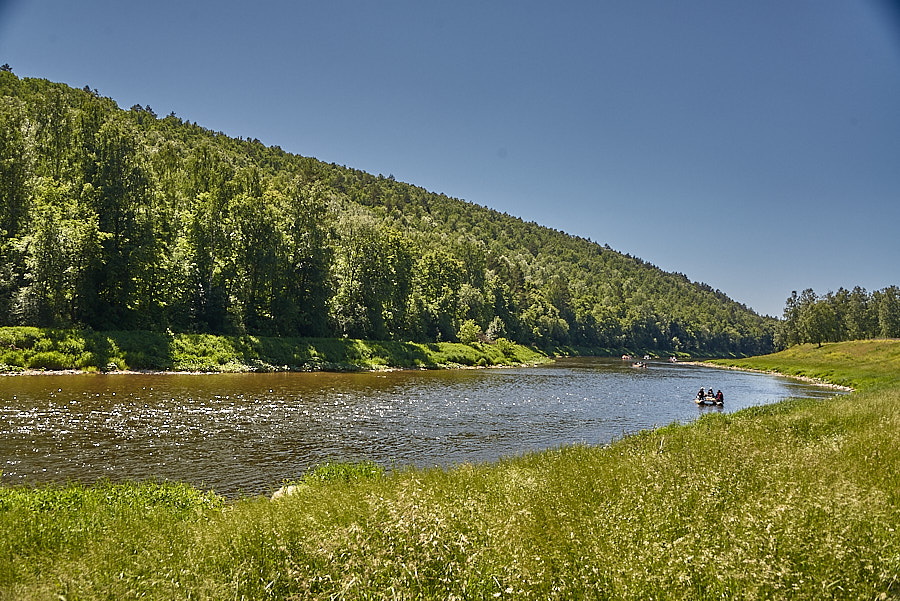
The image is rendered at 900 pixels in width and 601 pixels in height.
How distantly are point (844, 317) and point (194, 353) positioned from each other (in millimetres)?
198575

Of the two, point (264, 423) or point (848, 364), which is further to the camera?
point (848, 364)

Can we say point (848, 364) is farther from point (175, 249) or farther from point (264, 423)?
point (175, 249)

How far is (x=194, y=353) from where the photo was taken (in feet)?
163

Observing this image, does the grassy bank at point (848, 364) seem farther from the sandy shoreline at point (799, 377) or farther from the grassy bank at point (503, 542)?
the grassy bank at point (503, 542)

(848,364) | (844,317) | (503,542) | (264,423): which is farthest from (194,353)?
(844,317)

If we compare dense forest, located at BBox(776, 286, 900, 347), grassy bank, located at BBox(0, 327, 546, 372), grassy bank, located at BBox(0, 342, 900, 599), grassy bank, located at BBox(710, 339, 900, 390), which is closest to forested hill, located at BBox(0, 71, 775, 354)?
grassy bank, located at BBox(0, 327, 546, 372)

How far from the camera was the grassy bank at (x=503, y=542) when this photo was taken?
213 inches

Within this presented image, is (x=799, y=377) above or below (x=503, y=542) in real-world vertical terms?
below

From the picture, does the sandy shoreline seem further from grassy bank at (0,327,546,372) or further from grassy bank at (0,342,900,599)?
grassy bank at (0,342,900,599)

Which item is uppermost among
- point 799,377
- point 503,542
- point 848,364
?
point 503,542

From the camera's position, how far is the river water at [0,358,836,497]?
706 inches

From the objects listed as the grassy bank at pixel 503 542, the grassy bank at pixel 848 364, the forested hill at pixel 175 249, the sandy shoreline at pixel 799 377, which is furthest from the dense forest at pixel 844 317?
the grassy bank at pixel 503 542

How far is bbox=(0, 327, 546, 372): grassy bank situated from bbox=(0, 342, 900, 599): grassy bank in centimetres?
3659

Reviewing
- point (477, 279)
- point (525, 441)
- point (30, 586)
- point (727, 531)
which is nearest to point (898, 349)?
point (477, 279)
